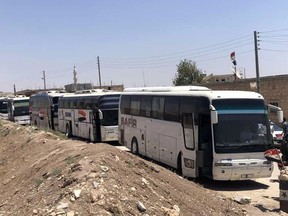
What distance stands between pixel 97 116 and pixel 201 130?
13063 mm

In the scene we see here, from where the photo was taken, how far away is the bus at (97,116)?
25812 mm

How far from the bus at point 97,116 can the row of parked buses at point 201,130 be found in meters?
4.30

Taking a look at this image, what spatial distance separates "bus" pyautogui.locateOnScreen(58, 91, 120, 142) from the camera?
1016 inches

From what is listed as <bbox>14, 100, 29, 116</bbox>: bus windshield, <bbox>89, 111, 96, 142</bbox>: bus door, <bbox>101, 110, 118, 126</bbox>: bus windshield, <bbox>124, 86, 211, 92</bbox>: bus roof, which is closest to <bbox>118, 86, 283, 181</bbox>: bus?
<bbox>124, 86, 211, 92</bbox>: bus roof

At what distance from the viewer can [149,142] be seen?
18625 mm

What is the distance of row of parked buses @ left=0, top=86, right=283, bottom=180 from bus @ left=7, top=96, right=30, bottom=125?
30431mm

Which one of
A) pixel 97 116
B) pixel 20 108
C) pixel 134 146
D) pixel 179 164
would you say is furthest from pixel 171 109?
pixel 20 108

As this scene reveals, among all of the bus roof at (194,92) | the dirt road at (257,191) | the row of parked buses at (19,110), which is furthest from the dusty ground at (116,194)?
the row of parked buses at (19,110)

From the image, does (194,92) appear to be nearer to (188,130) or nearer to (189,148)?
(188,130)

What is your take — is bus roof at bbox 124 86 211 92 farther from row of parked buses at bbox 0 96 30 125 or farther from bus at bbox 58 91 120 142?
row of parked buses at bbox 0 96 30 125

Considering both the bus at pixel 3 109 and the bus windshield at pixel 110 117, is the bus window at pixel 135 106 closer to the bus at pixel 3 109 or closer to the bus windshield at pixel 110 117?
the bus windshield at pixel 110 117

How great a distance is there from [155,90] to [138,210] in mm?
11892

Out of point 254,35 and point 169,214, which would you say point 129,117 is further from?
point 254,35

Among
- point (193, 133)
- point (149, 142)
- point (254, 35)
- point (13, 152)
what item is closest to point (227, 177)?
point (193, 133)
